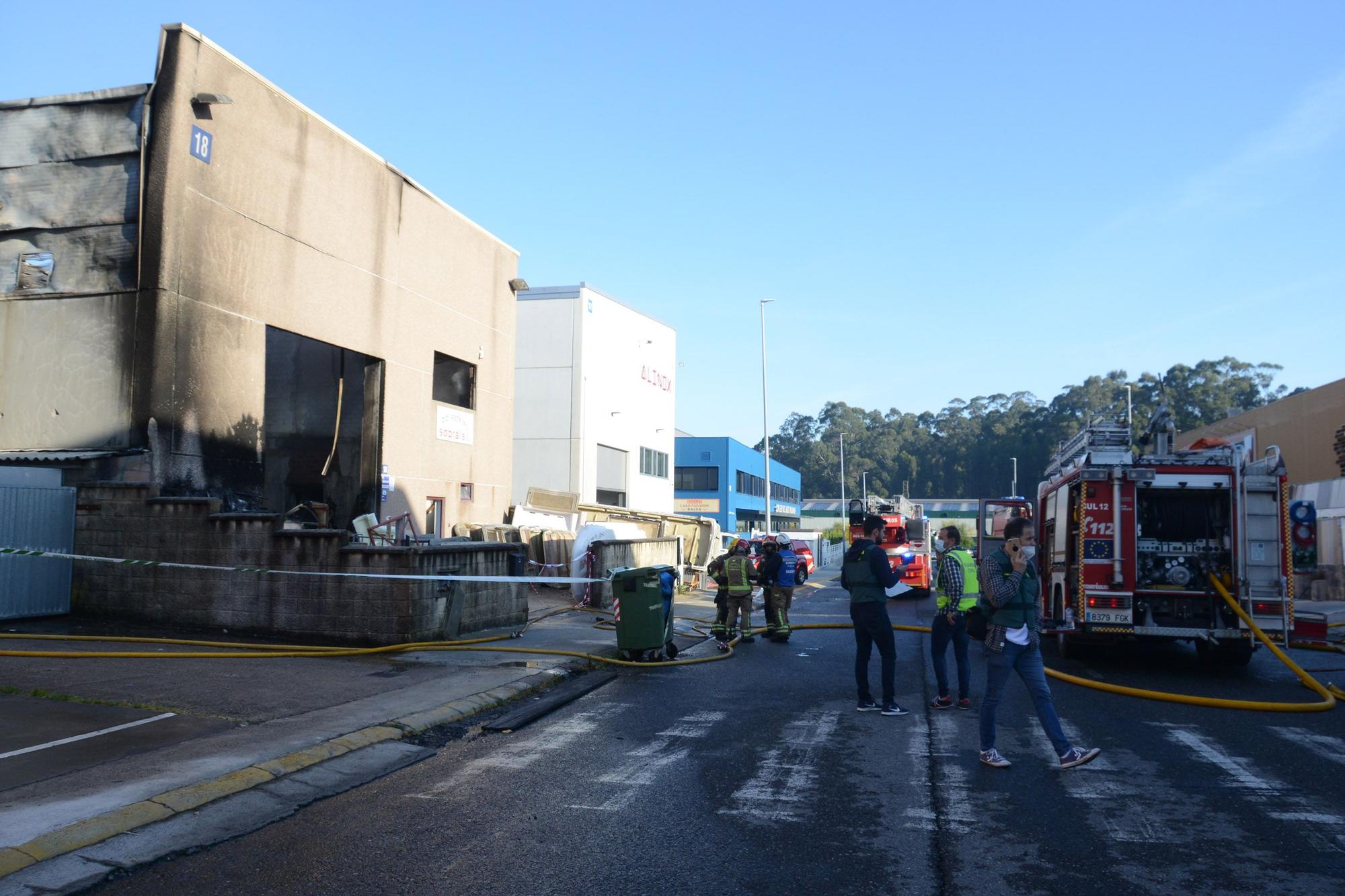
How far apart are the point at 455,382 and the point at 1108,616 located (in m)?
15.2

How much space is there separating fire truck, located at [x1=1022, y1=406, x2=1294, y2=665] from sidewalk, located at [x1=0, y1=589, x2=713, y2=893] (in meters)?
6.64

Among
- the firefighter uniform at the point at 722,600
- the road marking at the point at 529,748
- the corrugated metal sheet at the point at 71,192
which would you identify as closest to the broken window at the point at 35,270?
the corrugated metal sheet at the point at 71,192

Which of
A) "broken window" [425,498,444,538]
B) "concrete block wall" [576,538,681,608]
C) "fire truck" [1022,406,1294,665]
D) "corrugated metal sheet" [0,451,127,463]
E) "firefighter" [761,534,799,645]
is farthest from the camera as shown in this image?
"broken window" [425,498,444,538]

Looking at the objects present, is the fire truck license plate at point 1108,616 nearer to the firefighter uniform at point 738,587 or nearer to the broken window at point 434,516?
the firefighter uniform at point 738,587

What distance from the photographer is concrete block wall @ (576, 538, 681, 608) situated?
66.1ft

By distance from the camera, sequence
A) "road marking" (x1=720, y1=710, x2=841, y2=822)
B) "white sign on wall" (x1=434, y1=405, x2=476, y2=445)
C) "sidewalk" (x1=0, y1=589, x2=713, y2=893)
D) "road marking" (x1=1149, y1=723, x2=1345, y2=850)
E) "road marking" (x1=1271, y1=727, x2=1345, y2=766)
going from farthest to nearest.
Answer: "white sign on wall" (x1=434, y1=405, x2=476, y2=445)
"road marking" (x1=1271, y1=727, x2=1345, y2=766)
"road marking" (x1=720, y1=710, x2=841, y2=822)
"road marking" (x1=1149, y1=723, x2=1345, y2=850)
"sidewalk" (x1=0, y1=589, x2=713, y2=893)

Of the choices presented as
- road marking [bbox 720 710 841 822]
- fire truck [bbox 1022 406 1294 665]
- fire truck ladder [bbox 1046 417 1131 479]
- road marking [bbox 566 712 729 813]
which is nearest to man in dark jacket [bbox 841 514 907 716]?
road marking [bbox 720 710 841 822]

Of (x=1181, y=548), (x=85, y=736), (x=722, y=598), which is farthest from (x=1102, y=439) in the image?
(x=85, y=736)

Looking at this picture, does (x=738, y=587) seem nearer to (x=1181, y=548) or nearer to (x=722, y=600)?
(x=722, y=600)

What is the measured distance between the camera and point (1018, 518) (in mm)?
7441

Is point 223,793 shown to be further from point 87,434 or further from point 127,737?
point 87,434

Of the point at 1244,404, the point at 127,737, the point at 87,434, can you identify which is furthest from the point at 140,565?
the point at 1244,404

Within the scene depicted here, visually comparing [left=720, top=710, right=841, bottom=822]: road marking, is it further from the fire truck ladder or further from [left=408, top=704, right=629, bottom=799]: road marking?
the fire truck ladder

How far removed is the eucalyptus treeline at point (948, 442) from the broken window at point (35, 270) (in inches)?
3901
